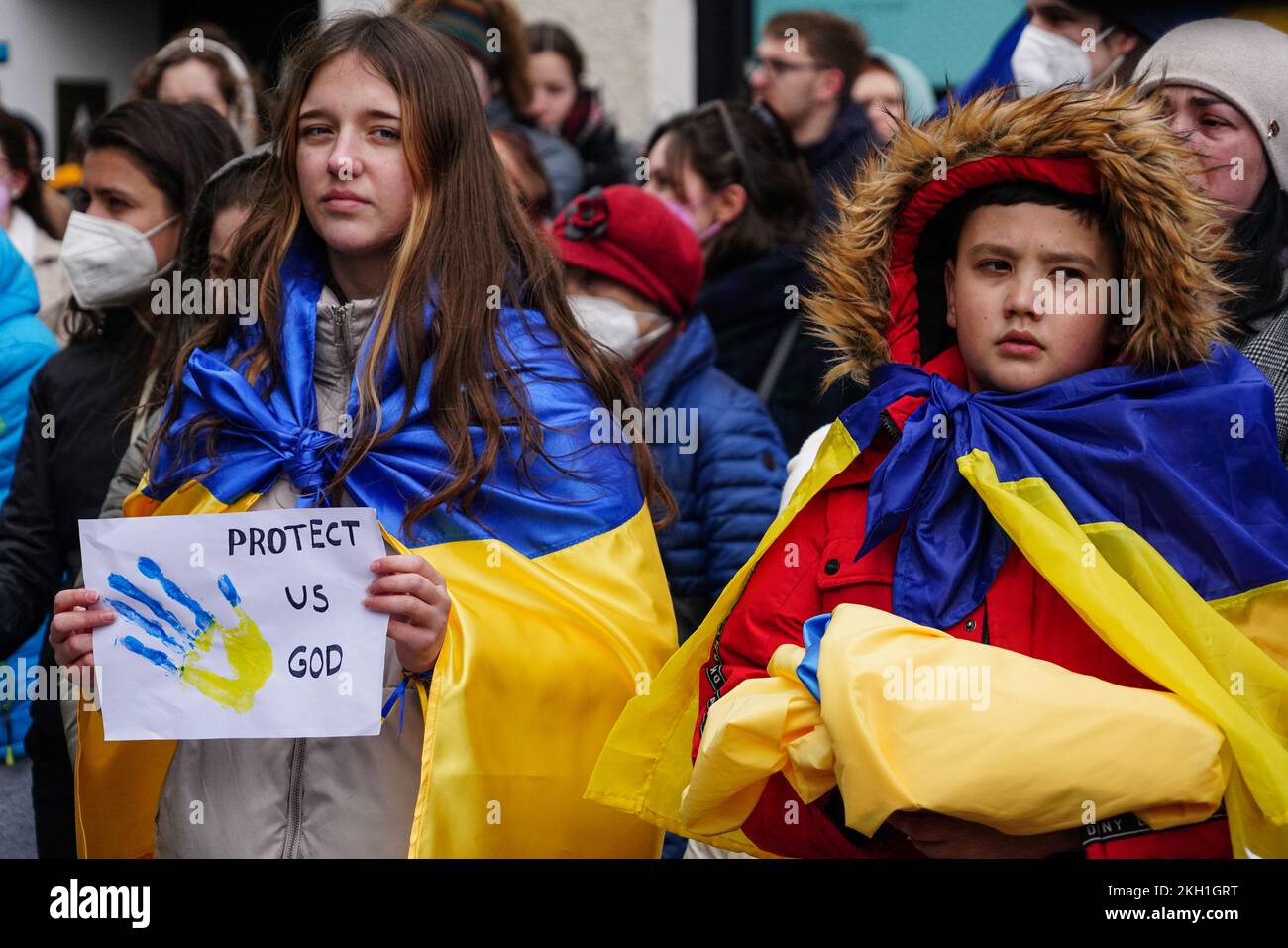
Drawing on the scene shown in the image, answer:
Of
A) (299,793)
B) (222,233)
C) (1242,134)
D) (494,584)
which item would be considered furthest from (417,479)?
(1242,134)

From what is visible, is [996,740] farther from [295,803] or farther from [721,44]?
[721,44]

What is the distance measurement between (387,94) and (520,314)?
0.51 metres

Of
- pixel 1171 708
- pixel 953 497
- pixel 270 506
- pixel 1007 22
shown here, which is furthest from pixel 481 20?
pixel 1171 708

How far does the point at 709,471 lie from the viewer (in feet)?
13.8

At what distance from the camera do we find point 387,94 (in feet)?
10.7

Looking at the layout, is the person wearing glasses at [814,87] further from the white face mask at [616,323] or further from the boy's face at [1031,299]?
the boy's face at [1031,299]

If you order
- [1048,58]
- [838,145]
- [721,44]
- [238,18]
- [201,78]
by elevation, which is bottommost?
[1048,58]

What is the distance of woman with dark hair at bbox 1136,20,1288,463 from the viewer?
3.26m

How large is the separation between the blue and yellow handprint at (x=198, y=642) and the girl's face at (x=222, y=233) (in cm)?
102

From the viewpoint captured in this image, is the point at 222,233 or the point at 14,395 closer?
the point at 222,233

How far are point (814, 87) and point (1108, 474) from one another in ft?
12.1

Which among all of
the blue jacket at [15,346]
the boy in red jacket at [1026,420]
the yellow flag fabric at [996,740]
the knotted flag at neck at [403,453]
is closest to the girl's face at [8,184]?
the blue jacket at [15,346]
